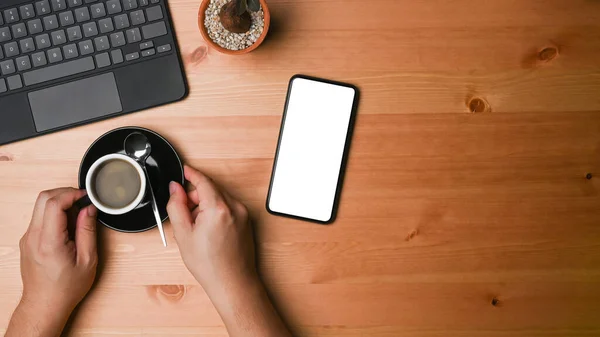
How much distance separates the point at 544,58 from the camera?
77 cm

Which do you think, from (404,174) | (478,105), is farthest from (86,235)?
(478,105)

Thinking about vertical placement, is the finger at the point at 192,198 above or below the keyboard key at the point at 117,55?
below

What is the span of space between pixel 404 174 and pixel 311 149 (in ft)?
0.49

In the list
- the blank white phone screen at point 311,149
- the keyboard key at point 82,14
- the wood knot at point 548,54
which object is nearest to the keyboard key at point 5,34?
the keyboard key at point 82,14

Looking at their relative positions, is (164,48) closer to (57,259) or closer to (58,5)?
(58,5)

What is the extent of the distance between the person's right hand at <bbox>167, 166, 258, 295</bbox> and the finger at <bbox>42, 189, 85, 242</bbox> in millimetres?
144

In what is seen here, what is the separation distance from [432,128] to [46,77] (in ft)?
1.94

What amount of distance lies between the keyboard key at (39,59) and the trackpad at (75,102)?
0.04m

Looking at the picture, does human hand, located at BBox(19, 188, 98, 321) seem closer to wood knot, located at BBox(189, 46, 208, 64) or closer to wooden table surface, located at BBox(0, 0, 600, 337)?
wooden table surface, located at BBox(0, 0, 600, 337)

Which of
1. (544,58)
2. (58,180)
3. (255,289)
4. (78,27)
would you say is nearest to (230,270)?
(255,289)

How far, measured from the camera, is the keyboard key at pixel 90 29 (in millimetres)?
736

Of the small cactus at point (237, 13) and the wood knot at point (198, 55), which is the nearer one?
the small cactus at point (237, 13)

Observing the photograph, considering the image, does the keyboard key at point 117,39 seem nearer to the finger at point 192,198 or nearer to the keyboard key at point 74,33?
the keyboard key at point 74,33

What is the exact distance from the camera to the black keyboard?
73cm
